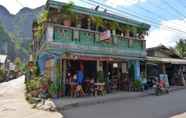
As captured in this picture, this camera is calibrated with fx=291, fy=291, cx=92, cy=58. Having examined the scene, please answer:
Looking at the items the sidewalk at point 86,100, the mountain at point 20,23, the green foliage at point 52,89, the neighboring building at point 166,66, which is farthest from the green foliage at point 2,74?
the sidewalk at point 86,100

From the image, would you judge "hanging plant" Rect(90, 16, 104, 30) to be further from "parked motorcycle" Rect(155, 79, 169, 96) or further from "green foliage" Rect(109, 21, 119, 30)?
"parked motorcycle" Rect(155, 79, 169, 96)

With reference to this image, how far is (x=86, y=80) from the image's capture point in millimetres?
17828

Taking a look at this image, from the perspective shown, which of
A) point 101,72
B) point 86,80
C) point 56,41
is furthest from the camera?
point 101,72

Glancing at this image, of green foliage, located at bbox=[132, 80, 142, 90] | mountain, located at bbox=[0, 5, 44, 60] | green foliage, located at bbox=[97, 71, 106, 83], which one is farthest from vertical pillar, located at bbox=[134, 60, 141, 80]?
mountain, located at bbox=[0, 5, 44, 60]

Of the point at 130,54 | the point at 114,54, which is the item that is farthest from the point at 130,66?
the point at 114,54

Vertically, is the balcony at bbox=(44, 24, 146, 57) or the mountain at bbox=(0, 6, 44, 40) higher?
the mountain at bbox=(0, 6, 44, 40)

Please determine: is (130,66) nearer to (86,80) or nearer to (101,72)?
(101,72)

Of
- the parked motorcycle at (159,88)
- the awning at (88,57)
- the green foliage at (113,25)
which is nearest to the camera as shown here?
the awning at (88,57)

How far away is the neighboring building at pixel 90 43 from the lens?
16484 mm

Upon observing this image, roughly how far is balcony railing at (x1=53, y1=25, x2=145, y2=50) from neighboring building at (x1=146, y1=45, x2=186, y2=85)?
4.19 meters

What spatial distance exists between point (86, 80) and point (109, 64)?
12.4 feet

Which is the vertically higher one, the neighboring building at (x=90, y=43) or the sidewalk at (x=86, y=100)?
the neighboring building at (x=90, y=43)

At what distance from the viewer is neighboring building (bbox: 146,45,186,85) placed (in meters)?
25.3

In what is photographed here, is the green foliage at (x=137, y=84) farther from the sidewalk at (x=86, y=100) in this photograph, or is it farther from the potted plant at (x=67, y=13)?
the potted plant at (x=67, y=13)
